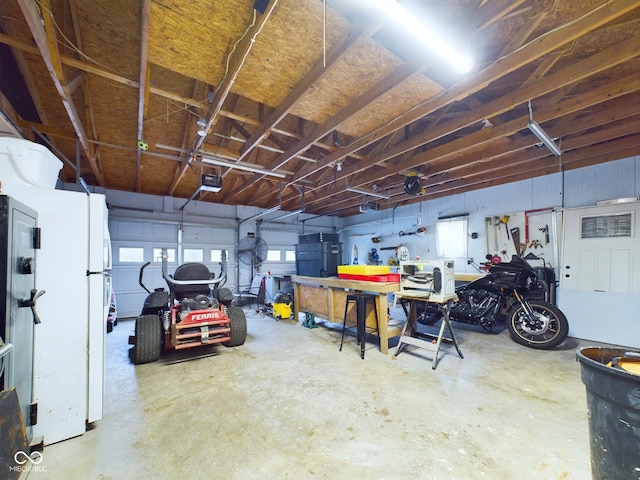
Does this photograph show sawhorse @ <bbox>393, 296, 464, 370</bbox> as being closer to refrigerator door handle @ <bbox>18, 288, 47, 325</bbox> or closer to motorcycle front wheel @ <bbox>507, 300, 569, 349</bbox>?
motorcycle front wheel @ <bbox>507, 300, 569, 349</bbox>

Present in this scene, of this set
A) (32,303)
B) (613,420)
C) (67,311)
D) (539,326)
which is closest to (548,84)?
(613,420)

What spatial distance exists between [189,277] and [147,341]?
92cm

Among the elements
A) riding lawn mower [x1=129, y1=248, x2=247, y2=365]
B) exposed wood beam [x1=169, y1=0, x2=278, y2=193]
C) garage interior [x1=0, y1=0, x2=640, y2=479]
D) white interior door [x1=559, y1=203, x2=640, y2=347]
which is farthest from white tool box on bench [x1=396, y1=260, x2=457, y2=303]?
exposed wood beam [x1=169, y1=0, x2=278, y2=193]

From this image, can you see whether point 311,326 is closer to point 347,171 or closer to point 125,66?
point 347,171

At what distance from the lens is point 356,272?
11.9 ft

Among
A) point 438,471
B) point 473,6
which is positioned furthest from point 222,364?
point 473,6

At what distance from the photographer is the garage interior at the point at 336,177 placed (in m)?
1.61

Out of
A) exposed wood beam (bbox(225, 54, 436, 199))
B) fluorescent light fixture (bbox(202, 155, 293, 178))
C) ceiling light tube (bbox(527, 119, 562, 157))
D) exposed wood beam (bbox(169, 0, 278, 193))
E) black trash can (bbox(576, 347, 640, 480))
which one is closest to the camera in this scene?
black trash can (bbox(576, 347, 640, 480))

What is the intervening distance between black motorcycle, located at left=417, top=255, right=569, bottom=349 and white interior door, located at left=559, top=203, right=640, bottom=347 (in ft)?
1.59

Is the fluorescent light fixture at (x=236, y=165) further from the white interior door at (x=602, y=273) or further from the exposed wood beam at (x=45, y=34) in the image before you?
the white interior door at (x=602, y=273)

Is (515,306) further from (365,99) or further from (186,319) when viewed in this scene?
(186,319)

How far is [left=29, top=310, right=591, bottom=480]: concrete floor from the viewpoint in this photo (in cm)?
151

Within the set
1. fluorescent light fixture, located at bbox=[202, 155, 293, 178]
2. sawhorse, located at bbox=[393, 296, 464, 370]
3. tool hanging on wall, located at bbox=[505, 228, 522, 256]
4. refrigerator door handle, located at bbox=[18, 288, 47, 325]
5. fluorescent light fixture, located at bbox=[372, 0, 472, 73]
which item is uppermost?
fluorescent light fixture, located at bbox=[372, 0, 472, 73]

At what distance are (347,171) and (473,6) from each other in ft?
9.19
